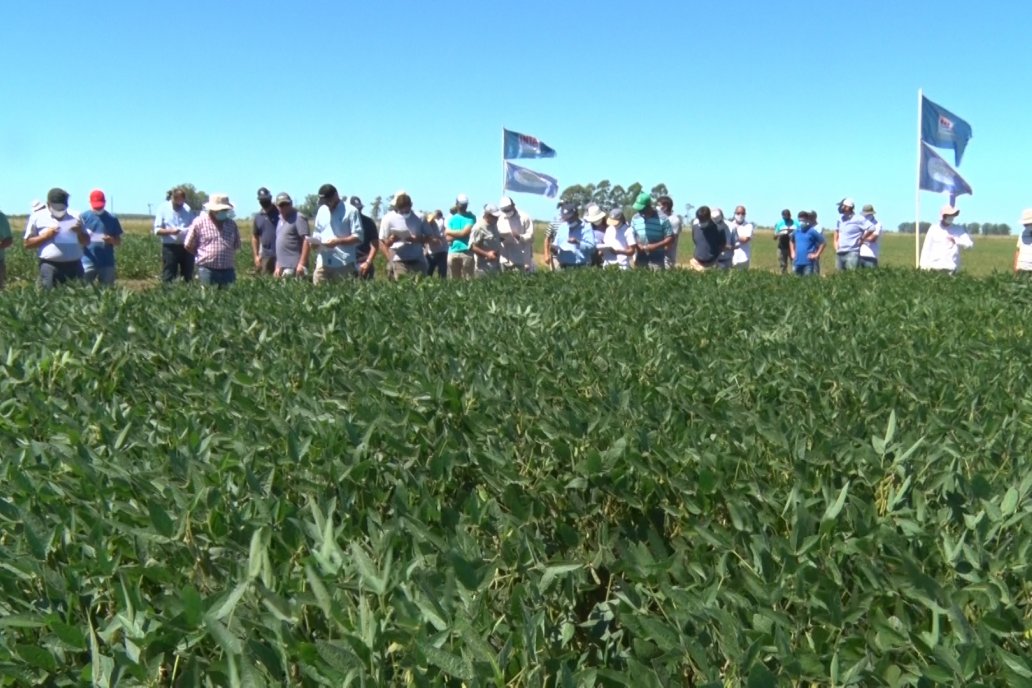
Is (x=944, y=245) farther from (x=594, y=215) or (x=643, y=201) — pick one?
(x=594, y=215)

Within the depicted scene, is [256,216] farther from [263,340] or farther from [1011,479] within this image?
[1011,479]

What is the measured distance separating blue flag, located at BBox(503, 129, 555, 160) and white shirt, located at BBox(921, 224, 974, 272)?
880 cm

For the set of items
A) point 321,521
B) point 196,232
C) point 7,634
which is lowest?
point 7,634

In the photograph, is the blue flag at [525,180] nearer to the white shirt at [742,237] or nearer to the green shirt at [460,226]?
the white shirt at [742,237]

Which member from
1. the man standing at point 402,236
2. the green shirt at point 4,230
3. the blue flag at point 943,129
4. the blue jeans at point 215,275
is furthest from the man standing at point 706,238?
the green shirt at point 4,230

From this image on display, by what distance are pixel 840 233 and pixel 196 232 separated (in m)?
11.8

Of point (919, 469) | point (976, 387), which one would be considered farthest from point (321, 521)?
point (976, 387)

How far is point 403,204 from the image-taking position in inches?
518

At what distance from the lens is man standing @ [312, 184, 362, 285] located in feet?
39.3

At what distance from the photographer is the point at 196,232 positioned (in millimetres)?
11734

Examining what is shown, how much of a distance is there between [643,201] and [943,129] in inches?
287

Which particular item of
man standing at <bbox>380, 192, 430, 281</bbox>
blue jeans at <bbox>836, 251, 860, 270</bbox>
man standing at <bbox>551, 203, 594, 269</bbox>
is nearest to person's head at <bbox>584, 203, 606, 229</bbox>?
man standing at <bbox>551, 203, 594, 269</bbox>

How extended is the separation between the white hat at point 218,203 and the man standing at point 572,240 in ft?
21.2

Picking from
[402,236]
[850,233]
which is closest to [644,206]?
[402,236]
